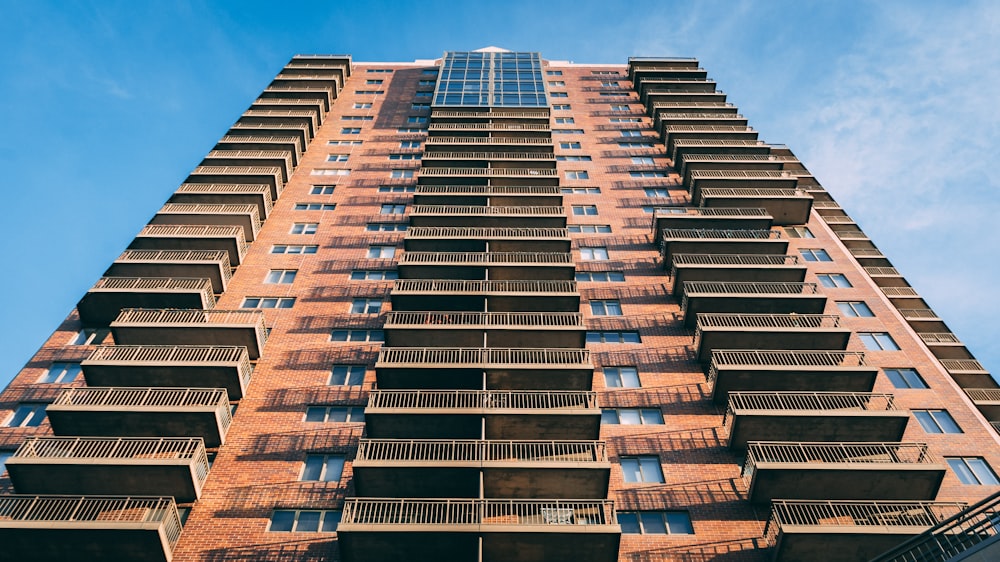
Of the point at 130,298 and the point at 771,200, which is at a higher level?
the point at 771,200

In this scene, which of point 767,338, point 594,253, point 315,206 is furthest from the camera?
point 315,206

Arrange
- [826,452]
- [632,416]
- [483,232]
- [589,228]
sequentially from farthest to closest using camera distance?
[589,228], [483,232], [632,416], [826,452]

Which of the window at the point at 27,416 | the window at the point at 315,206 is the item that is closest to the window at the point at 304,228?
the window at the point at 315,206

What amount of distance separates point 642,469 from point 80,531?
60.2 feet

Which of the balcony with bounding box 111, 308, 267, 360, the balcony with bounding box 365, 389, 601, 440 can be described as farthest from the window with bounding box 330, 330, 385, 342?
the balcony with bounding box 365, 389, 601, 440

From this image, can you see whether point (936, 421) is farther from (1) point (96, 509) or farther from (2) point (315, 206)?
(2) point (315, 206)

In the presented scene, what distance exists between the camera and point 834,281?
3462 cm

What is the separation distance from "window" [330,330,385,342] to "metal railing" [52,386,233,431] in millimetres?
5956

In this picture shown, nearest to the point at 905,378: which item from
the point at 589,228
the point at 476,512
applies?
the point at 589,228

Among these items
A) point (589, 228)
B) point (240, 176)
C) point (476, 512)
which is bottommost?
point (476, 512)

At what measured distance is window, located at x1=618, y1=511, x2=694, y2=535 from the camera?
2145cm

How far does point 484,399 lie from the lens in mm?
24469

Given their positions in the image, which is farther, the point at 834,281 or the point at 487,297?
the point at 834,281

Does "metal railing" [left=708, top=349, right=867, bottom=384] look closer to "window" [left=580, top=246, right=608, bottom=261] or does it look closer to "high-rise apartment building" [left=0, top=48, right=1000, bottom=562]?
"high-rise apartment building" [left=0, top=48, right=1000, bottom=562]
